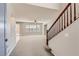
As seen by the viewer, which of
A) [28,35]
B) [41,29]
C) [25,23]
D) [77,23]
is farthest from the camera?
[41,29]

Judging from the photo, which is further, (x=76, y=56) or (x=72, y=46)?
(x=72, y=46)

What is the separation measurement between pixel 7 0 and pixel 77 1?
1.57 meters

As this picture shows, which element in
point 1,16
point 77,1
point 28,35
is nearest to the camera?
point 77,1

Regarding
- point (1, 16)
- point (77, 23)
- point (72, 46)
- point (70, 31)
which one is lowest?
point (72, 46)

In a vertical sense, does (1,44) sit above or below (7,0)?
below

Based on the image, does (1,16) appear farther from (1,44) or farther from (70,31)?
(70,31)

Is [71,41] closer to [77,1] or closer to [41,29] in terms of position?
[77,1]

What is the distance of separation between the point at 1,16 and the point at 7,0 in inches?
20.4

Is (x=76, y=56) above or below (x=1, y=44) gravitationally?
below

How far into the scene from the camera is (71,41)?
2.78 metres

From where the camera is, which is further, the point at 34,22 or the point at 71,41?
the point at 34,22

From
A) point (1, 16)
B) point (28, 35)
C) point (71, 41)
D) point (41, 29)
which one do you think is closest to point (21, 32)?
point (28, 35)

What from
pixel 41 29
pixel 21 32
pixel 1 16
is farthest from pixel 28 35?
pixel 1 16

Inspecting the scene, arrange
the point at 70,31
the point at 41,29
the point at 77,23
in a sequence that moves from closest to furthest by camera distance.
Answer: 1. the point at 77,23
2. the point at 70,31
3. the point at 41,29
